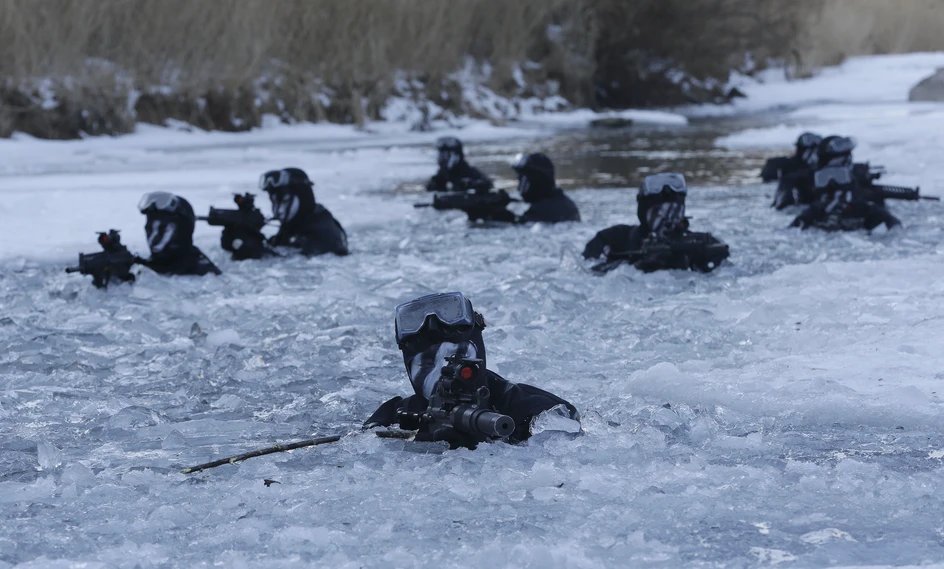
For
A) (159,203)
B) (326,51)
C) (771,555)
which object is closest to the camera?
(771,555)

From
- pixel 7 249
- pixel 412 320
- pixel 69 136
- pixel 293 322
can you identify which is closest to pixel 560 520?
pixel 412 320

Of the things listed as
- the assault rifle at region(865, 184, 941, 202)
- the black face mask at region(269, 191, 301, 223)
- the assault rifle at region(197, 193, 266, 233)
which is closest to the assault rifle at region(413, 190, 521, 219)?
the black face mask at region(269, 191, 301, 223)

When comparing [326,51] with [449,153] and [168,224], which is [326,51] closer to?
[449,153]

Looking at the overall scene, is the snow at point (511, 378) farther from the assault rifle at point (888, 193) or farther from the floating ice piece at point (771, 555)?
the assault rifle at point (888, 193)

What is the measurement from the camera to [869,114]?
33.1 meters

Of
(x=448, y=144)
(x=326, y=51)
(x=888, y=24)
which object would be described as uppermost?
(x=888, y=24)

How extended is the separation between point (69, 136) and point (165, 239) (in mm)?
17506

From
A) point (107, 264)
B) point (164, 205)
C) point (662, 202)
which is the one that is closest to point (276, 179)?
point (164, 205)

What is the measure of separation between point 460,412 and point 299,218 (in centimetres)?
671

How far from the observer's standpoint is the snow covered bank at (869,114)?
18.8m

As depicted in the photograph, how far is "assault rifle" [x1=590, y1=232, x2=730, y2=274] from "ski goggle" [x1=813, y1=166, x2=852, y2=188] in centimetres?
230

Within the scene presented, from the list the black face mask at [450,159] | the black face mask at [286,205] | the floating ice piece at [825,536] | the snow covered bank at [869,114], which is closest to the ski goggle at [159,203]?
the black face mask at [286,205]

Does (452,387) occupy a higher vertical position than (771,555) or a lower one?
higher

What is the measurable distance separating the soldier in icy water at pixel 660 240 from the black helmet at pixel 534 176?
276cm
